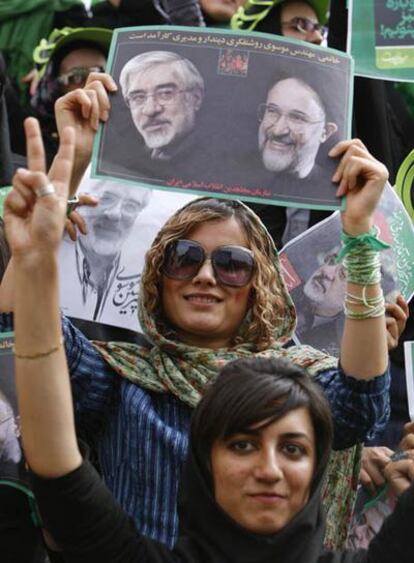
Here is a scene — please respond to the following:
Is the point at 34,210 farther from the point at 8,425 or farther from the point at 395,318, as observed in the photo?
the point at 395,318

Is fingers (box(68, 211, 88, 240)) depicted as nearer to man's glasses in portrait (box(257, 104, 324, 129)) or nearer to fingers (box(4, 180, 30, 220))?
man's glasses in portrait (box(257, 104, 324, 129))

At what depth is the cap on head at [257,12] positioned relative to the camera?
188 inches

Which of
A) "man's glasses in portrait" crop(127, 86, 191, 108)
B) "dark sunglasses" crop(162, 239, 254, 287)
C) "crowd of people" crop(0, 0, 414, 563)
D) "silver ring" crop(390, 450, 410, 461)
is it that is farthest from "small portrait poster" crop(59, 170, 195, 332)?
"silver ring" crop(390, 450, 410, 461)

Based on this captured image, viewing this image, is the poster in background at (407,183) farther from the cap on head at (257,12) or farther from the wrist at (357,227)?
the wrist at (357,227)

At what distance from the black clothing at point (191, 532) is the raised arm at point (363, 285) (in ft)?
1.83

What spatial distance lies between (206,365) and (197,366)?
2 cm

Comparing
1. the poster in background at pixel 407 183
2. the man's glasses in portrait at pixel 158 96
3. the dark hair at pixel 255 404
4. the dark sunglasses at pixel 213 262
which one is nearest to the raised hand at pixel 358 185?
the dark sunglasses at pixel 213 262

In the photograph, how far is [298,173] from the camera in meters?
3.05

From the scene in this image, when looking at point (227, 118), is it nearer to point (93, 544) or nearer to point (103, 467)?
point (103, 467)

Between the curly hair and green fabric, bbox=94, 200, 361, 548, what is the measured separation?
18mm

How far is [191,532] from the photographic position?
8.21 ft

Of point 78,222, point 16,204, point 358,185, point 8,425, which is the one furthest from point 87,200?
point 16,204

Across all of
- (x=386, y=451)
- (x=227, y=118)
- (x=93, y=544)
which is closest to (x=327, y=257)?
(x=386, y=451)

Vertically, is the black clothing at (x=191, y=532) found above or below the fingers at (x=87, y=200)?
below
